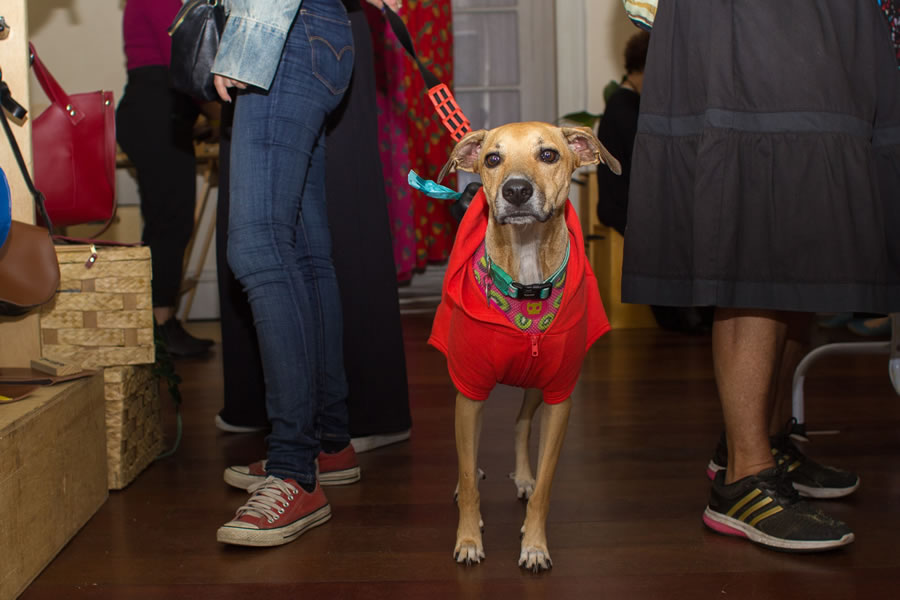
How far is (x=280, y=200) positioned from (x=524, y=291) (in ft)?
1.69

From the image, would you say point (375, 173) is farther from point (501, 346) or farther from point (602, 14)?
point (602, 14)

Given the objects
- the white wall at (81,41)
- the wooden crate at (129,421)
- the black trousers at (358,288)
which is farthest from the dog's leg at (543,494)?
the white wall at (81,41)

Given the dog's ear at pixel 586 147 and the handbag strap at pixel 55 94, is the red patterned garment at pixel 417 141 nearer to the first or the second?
the handbag strap at pixel 55 94

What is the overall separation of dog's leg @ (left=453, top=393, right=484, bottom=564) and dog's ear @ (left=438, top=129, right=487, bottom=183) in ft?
1.38

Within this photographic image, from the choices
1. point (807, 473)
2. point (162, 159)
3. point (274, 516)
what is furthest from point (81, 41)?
point (807, 473)

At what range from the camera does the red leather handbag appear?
1.96 meters

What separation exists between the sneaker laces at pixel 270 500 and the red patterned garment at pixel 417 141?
129 inches

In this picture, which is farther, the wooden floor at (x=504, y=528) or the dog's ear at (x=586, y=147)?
the dog's ear at (x=586, y=147)

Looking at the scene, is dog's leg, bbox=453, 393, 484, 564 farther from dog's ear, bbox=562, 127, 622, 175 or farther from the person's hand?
the person's hand

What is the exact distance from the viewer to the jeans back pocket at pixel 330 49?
1605 mm

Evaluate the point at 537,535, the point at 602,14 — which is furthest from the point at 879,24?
the point at 602,14

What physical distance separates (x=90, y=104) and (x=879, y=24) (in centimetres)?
172

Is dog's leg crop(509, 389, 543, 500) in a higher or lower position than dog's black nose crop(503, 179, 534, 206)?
lower

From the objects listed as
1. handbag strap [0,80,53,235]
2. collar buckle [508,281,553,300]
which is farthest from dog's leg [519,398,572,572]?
handbag strap [0,80,53,235]
